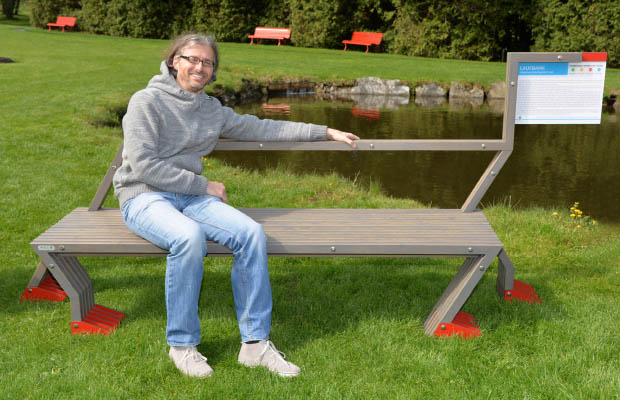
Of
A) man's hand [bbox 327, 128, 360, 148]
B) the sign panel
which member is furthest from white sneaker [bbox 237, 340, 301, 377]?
the sign panel

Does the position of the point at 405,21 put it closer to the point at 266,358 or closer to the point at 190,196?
the point at 190,196

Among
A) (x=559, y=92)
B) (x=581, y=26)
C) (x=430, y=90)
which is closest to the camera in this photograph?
(x=559, y=92)

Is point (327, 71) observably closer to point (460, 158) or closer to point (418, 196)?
point (460, 158)

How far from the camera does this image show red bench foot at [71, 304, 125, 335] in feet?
11.6

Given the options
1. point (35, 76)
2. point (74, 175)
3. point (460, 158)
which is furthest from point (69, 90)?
point (460, 158)

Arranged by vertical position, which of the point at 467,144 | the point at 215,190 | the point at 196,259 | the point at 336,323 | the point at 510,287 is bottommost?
the point at 336,323

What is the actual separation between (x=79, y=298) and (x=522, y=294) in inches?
110

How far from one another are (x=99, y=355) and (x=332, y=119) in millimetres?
12013

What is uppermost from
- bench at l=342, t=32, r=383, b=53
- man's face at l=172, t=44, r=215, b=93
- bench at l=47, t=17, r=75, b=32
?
bench at l=47, t=17, r=75, b=32

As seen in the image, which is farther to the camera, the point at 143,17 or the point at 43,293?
the point at 143,17

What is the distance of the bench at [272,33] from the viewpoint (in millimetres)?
31328

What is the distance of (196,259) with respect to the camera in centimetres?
314

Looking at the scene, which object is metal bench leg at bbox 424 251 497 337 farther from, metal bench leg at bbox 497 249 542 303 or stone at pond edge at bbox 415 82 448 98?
stone at pond edge at bbox 415 82 448 98

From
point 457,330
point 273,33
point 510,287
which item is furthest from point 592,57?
point 273,33
